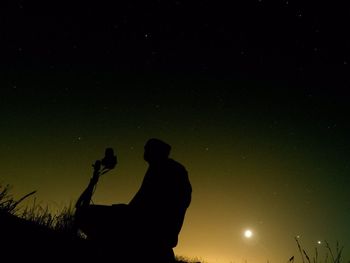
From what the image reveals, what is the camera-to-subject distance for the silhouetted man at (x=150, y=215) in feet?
16.5

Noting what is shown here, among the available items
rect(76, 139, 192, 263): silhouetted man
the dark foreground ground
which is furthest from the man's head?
the dark foreground ground

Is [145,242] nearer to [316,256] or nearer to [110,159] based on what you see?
[110,159]

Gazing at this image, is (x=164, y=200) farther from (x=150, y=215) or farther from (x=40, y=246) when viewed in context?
(x=40, y=246)

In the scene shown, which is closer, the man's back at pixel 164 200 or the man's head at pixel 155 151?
the man's back at pixel 164 200

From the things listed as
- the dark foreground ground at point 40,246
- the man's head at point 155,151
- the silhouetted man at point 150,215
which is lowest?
the dark foreground ground at point 40,246

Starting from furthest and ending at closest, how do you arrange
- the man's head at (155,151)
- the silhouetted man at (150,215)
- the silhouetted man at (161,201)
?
the man's head at (155,151)
the silhouetted man at (161,201)
the silhouetted man at (150,215)

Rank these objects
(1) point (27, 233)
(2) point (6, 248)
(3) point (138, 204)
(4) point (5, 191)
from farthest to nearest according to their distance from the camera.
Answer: (3) point (138, 204)
(4) point (5, 191)
(1) point (27, 233)
(2) point (6, 248)

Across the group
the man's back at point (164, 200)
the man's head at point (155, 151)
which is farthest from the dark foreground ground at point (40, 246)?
the man's head at point (155, 151)

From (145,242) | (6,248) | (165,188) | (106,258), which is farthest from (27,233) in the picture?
(165,188)

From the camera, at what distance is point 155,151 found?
5.59m

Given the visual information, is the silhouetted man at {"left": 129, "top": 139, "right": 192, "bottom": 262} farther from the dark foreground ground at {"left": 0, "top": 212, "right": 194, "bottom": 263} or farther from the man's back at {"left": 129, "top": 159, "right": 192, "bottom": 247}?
the dark foreground ground at {"left": 0, "top": 212, "right": 194, "bottom": 263}

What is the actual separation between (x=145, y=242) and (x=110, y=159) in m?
1.20

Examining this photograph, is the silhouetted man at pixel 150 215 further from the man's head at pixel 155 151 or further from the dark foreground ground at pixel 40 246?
the dark foreground ground at pixel 40 246

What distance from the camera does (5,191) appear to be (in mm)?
4461
